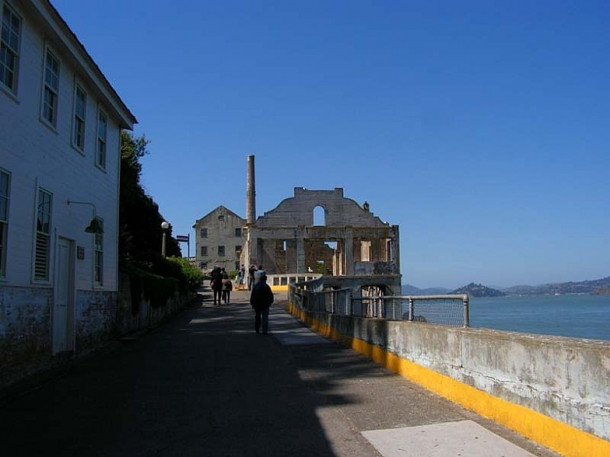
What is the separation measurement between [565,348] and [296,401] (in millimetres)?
3805

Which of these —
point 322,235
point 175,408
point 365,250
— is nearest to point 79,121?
point 175,408

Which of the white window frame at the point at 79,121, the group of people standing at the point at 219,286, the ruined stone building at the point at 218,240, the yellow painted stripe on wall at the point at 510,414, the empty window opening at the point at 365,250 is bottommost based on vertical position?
the yellow painted stripe on wall at the point at 510,414

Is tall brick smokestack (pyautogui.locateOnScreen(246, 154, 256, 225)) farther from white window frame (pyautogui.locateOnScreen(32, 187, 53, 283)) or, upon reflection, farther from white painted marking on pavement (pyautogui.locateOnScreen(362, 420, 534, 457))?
white painted marking on pavement (pyautogui.locateOnScreen(362, 420, 534, 457))

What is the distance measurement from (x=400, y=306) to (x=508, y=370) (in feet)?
17.7

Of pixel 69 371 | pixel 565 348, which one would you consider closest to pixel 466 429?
pixel 565 348

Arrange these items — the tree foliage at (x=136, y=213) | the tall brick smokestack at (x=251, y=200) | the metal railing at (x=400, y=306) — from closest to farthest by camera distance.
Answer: the metal railing at (x=400, y=306)
the tree foliage at (x=136, y=213)
the tall brick smokestack at (x=251, y=200)

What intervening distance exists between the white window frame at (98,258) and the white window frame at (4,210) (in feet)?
16.8

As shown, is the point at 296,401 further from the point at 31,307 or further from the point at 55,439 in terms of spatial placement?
the point at 31,307

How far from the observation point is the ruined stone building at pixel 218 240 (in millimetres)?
109125

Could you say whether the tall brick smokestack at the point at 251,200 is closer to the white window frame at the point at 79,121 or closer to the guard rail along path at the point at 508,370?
the white window frame at the point at 79,121

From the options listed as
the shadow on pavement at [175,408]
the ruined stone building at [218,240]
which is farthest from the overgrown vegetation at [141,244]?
the ruined stone building at [218,240]

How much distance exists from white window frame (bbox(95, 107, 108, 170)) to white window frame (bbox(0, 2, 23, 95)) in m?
4.95

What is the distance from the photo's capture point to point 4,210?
31.6 ft

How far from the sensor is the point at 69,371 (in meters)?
10.9
